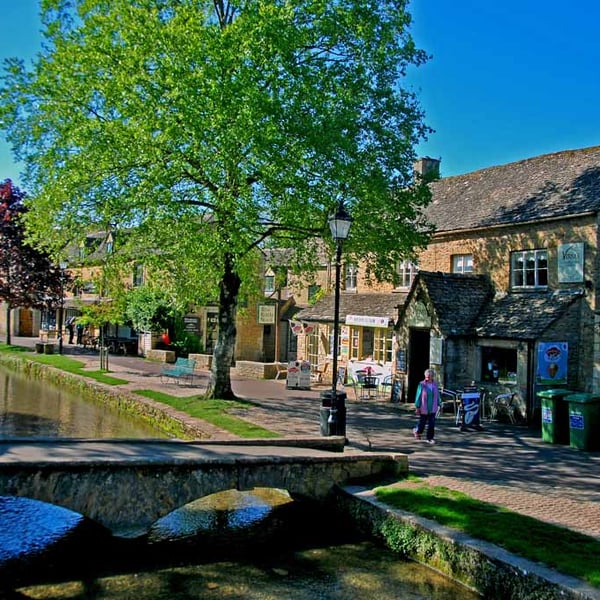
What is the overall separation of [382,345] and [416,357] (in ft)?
9.01

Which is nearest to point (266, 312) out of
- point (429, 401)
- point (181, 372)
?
point (181, 372)

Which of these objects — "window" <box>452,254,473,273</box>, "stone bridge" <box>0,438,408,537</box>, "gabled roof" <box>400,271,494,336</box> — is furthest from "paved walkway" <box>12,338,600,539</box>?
"window" <box>452,254,473,273</box>

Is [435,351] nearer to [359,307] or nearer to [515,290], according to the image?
[515,290]

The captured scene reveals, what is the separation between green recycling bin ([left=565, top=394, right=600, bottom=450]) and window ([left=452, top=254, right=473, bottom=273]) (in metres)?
8.94

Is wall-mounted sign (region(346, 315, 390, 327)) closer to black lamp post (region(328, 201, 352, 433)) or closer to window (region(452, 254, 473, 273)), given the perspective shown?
window (region(452, 254, 473, 273))

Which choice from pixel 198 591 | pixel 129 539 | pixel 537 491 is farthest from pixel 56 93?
pixel 537 491

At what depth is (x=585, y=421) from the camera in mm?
14961

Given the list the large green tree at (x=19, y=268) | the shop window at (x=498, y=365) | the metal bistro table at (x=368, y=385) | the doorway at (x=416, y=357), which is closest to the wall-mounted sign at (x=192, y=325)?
the large green tree at (x=19, y=268)

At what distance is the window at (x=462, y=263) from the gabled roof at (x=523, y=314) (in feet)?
7.43

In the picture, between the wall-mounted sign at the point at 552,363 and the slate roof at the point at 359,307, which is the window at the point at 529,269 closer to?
the wall-mounted sign at the point at 552,363

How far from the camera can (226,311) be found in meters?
20.3

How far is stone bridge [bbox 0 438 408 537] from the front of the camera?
920cm

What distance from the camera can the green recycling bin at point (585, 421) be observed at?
589 inches

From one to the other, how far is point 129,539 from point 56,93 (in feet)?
41.8
